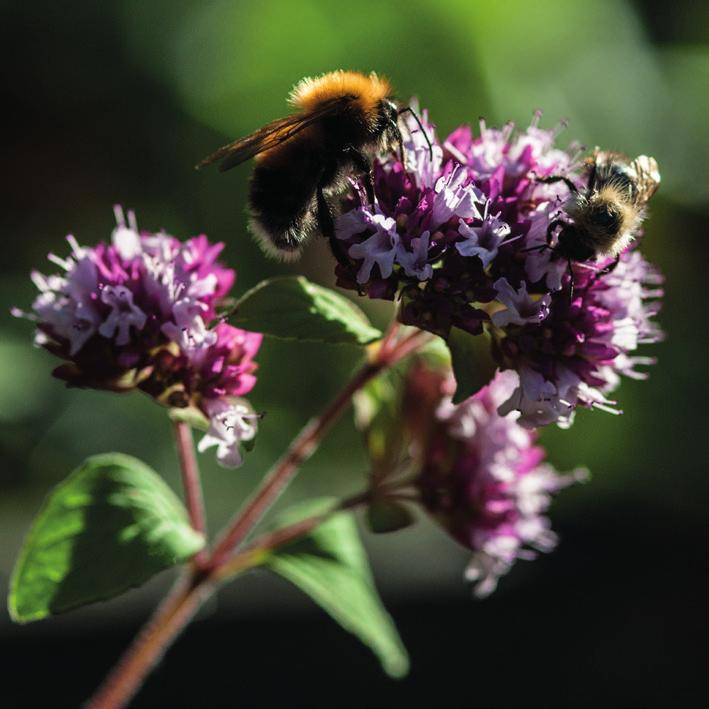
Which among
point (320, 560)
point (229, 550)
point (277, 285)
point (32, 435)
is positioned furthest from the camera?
point (32, 435)

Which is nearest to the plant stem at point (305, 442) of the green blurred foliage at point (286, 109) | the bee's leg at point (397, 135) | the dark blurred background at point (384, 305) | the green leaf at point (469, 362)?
the green leaf at point (469, 362)

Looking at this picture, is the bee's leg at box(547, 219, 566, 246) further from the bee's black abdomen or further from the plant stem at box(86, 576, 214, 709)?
the plant stem at box(86, 576, 214, 709)

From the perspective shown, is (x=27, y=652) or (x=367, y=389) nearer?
(x=367, y=389)

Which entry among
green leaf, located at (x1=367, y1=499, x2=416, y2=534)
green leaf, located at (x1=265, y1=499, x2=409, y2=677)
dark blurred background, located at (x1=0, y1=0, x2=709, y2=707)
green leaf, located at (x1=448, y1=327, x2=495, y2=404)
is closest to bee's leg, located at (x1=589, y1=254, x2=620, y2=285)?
green leaf, located at (x1=448, y1=327, x2=495, y2=404)

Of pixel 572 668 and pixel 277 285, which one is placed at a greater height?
pixel 572 668

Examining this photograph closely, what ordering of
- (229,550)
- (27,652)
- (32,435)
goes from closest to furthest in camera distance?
(229,550) < (27,652) < (32,435)

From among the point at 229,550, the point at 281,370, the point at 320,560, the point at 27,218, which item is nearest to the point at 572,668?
the point at 281,370

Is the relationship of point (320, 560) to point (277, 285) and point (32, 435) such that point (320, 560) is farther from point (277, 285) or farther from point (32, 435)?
point (32, 435)

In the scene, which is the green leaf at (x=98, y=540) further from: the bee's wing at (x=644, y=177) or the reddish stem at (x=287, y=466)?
the bee's wing at (x=644, y=177)

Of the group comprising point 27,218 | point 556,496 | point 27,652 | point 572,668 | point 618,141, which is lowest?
point 27,652
